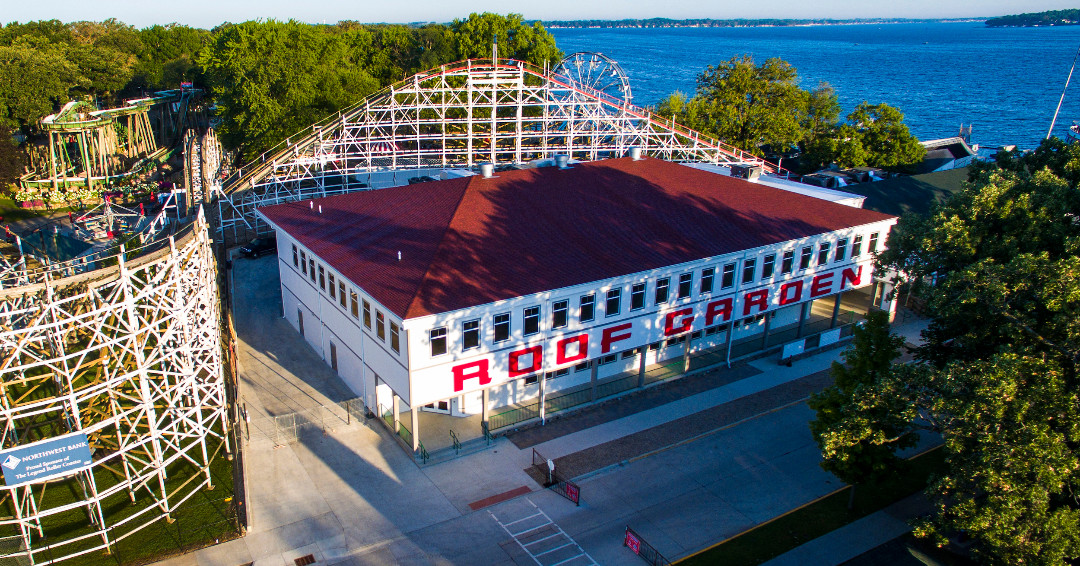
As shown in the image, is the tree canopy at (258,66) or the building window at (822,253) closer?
the building window at (822,253)

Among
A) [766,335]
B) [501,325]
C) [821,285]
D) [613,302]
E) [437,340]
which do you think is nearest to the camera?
[437,340]

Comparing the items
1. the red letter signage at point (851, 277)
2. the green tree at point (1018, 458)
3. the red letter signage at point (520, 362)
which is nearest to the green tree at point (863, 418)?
the green tree at point (1018, 458)

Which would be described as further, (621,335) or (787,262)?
(787,262)

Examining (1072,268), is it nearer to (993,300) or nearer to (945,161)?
(993,300)

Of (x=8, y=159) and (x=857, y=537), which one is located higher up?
(x=8, y=159)

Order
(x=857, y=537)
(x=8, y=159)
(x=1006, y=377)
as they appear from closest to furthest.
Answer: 1. (x=1006, y=377)
2. (x=857, y=537)
3. (x=8, y=159)

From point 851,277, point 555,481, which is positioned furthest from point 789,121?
point 555,481

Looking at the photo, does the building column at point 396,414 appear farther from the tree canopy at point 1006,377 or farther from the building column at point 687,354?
the tree canopy at point 1006,377

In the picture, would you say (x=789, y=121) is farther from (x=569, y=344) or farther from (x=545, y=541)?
(x=545, y=541)

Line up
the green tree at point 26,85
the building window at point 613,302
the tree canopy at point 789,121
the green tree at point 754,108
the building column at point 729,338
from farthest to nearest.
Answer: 1. the green tree at point 26,85
2. the green tree at point 754,108
3. the tree canopy at point 789,121
4. the building column at point 729,338
5. the building window at point 613,302
